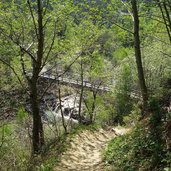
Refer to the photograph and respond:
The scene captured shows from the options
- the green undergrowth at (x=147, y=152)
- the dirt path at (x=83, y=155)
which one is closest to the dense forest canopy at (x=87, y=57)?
the green undergrowth at (x=147, y=152)

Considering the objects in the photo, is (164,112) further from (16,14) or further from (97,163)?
(16,14)

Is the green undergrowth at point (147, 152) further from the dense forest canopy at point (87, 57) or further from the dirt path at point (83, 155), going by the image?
the dirt path at point (83, 155)

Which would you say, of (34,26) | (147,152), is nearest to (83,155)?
(147,152)

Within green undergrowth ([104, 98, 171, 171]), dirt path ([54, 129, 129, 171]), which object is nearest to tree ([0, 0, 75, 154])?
dirt path ([54, 129, 129, 171])

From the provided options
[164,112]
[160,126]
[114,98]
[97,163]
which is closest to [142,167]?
[160,126]

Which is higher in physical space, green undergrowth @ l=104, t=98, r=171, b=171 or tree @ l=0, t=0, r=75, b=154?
tree @ l=0, t=0, r=75, b=154

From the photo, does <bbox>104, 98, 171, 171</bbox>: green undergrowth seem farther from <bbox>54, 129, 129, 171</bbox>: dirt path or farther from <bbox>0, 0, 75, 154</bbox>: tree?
<bbox>0, 0, 75, 154</bbox>: tree

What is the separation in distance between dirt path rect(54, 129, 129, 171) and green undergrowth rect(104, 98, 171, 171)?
73cm

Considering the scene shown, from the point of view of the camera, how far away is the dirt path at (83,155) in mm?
8594

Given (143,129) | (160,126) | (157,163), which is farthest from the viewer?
(143,129)

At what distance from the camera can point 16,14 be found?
38.4 ft

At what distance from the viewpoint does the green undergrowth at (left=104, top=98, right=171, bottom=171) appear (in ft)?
19.3

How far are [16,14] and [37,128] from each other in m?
4.64

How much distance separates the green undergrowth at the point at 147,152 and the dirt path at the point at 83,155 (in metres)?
0.73
